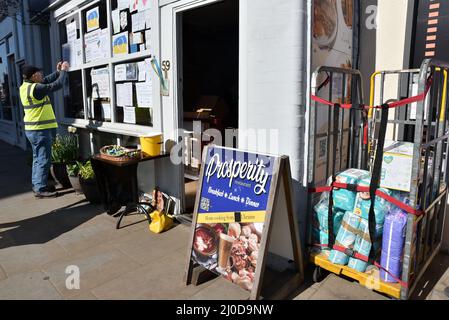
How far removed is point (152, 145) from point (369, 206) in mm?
2477

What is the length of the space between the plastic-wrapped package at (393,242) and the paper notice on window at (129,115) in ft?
11.5

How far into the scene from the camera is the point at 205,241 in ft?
8.86

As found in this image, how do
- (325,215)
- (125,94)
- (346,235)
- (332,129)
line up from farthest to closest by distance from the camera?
(125,94) → (332,129) → (325,215) → (346,235)

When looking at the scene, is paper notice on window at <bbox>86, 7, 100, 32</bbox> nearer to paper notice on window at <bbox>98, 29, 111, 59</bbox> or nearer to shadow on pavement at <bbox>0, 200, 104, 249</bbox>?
paper notice on window at <bbox>98, 29, 111, 59</bbox>

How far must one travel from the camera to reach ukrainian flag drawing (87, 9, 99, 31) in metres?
5.18

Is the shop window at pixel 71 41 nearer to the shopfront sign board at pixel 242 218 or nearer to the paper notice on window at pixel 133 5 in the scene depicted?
the paper notice on window at pixel 133 5

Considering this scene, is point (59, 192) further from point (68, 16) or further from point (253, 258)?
point (253, 258)

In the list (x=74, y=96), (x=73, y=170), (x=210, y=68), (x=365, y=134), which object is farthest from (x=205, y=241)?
(x=210, y=68)

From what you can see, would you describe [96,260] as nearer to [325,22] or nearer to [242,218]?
[242,218]

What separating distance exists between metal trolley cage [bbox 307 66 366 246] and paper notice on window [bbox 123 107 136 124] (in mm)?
2740

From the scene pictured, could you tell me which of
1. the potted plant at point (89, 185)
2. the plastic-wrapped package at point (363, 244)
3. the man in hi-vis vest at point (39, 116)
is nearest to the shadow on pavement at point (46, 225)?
the potted plant at point (89, 185)

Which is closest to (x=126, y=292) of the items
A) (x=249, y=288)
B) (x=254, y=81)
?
(x=249, y=288)

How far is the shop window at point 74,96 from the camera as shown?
608 centimetres

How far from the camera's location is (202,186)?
2.76 m
